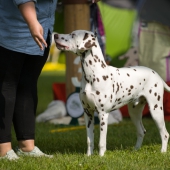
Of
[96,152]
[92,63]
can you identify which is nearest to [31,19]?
[92,63]

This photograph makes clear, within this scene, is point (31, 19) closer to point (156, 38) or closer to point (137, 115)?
point (137, 115)

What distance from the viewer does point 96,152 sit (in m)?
4.41

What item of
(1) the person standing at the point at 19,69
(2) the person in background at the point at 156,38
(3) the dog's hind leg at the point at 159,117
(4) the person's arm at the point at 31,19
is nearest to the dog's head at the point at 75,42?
(1) the person standing at the point at 19,69

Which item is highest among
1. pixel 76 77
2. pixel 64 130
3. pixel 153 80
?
pixel 153 80

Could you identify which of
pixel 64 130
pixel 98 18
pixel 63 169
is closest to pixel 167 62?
pixel 98 18

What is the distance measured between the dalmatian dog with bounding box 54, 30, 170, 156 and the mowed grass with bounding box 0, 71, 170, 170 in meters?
0.26

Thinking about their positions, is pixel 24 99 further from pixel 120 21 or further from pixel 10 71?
pixel 120 21

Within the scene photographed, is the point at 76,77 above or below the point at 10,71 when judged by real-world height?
below

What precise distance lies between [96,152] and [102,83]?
644mm

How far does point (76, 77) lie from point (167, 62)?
5.27 ft

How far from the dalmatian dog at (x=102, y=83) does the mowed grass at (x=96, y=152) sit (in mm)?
261

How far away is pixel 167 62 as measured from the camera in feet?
26.0

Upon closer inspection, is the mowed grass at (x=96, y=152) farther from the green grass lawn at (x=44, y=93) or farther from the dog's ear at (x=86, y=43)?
the green grass lawn at (x=44, y=93)

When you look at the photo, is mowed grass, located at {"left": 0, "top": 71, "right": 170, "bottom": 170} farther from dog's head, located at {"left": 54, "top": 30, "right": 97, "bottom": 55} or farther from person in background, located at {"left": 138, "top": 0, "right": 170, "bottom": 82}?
person in background, located at {"left": 138, "top": 0, "right": 170, "bottom": 82}
